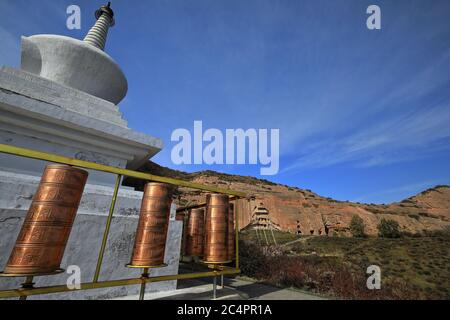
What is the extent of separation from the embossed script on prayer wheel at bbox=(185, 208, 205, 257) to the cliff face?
74.8ft

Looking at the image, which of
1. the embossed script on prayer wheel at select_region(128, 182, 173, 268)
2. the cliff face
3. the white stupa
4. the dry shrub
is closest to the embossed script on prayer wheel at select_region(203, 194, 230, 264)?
the embossed script on prayer wheel at select_region(128, 182, 173, 268)

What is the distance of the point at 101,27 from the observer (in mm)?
8969

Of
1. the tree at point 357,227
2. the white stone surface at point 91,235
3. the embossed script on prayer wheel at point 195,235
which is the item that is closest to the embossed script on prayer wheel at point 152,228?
the white stone surface at point 91,235

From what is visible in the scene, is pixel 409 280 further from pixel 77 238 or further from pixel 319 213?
pixel 319 213

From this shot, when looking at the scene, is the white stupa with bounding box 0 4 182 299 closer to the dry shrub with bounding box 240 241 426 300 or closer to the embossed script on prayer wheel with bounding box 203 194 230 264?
the embossed script on prayer wheel with bounding box 203 194 230 264

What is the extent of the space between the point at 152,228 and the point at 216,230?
1154mm

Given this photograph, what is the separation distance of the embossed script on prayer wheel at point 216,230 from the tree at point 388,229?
36.1 m

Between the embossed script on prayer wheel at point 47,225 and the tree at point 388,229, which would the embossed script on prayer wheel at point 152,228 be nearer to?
the embossed script on prayer wheel at point 47,225

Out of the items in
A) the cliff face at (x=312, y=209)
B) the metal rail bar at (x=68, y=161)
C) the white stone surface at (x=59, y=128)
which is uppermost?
the cliff face at (x=312, y=209)

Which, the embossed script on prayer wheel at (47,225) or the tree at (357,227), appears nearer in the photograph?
the embossed script on prayer wheel at (47,225)

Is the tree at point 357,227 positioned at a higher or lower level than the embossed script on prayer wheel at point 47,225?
higher

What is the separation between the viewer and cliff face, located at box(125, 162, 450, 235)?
108ft

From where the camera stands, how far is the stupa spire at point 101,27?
8.34m
